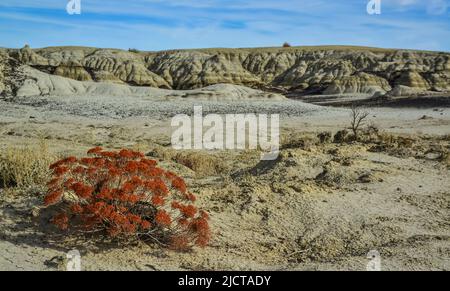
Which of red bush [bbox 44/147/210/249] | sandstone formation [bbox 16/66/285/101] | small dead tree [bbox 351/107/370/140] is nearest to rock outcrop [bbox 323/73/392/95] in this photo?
sandstone formation [bbox 16/66/285/101]

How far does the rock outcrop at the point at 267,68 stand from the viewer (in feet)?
200

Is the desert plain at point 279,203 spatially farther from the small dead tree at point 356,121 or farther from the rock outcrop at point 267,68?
the rock outcrop at point 267,68

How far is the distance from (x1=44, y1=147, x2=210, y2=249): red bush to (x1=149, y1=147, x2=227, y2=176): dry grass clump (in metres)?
4.48

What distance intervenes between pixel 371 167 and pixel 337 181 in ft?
4.44

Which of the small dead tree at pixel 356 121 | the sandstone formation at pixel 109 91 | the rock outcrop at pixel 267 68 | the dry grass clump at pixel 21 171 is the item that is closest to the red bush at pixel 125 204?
the dry grass clump at pixel 21 171

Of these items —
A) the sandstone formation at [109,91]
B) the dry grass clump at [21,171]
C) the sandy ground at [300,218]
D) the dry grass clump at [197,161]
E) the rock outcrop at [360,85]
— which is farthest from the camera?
the rock outcrop at [360,85]

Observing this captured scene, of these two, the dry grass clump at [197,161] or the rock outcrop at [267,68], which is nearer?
the dry grass clump at [197,161]

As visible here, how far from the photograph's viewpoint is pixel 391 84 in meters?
63.0

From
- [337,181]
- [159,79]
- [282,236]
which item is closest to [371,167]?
[337,181]

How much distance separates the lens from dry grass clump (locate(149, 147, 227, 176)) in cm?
1151

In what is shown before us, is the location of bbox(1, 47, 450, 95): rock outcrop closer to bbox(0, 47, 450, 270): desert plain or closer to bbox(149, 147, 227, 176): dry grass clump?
bbox(0, 47, 450, 270): desert plain

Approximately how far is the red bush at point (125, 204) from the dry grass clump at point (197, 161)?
448 centimetres

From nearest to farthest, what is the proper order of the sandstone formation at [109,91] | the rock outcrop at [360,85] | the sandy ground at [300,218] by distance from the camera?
the sandy ground at [300,218], the sandstone formation at [109,91], the rock outcrop at [360,85]

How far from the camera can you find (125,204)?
19.9 feet
